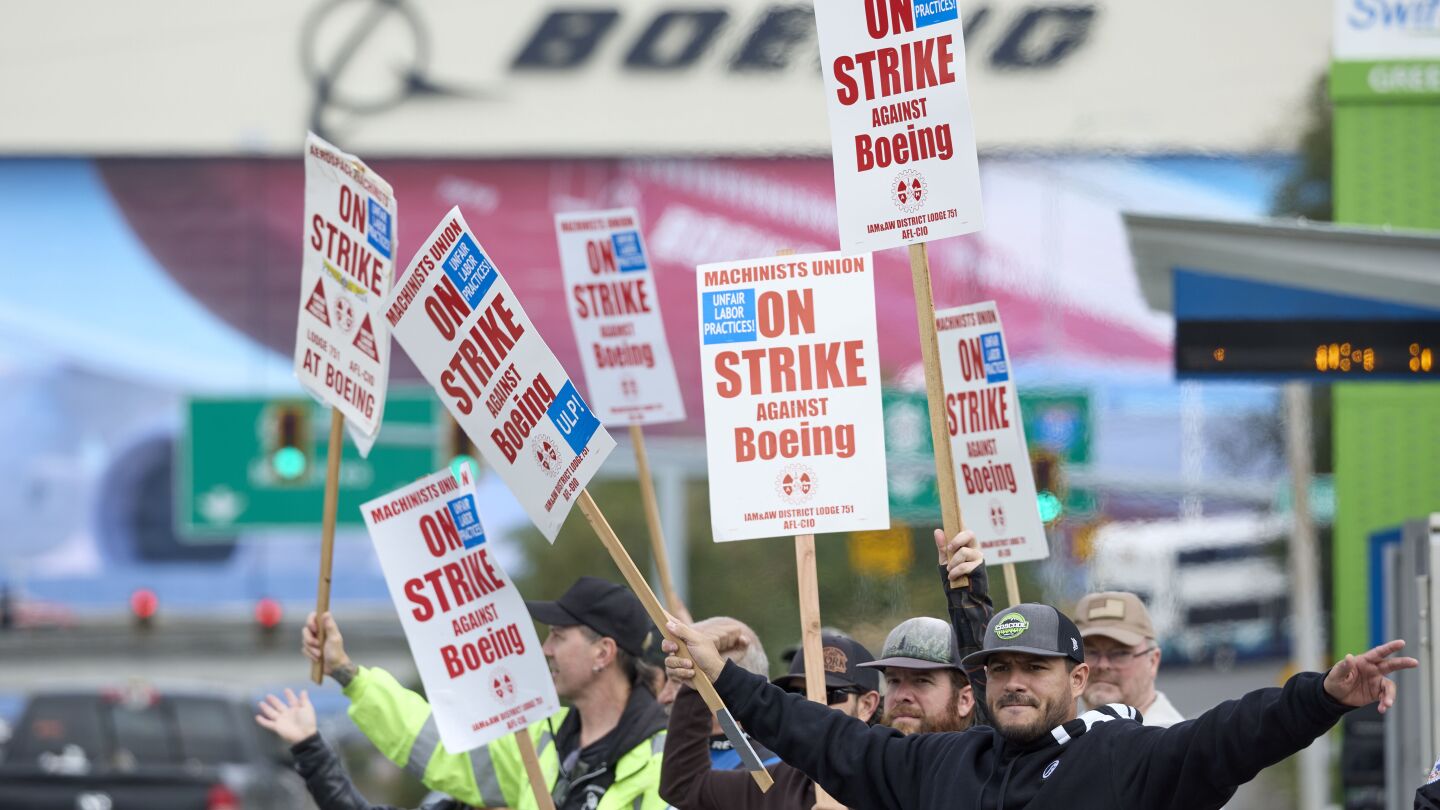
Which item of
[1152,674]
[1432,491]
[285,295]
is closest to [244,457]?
[285,295]

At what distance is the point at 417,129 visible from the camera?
4525 cm

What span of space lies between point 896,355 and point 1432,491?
30.0 m

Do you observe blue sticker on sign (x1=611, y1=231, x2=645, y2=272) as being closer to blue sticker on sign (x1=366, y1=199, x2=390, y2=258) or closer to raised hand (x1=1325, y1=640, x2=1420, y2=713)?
blue sticker on sign (x1=366, y1=199, x2=390, y2=258)

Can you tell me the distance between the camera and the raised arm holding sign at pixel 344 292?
7.46 meters

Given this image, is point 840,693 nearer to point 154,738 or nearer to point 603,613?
point 603,613

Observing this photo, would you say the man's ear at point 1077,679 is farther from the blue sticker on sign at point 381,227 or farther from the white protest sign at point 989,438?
the blue sticker on sign at point 381,227

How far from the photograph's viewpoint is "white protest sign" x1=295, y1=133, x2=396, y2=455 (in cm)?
747

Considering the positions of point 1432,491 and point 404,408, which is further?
point 404,408

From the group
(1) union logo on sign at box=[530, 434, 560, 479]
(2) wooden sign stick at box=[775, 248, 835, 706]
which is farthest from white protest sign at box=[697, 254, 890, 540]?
(1) union logo on sign at box=[530, 434, 560, 479]

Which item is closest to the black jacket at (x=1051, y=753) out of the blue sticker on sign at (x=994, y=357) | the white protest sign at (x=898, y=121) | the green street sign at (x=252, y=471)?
the white protest sign at (x=898, y=121)

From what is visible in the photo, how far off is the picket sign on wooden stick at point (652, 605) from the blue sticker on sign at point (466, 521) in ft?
4.30

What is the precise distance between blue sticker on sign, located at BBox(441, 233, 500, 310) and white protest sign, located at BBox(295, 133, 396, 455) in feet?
3.65

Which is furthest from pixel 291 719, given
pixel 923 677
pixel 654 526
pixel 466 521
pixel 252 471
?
pixel 252 471

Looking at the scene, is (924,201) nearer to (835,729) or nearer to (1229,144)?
(835,729)
